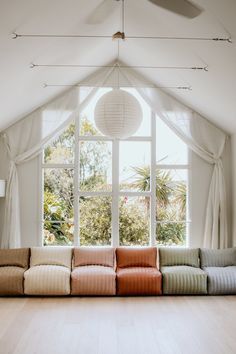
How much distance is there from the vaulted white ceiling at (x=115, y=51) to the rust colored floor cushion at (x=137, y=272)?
258 cm

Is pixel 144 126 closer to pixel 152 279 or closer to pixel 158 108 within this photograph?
pixel 158 108

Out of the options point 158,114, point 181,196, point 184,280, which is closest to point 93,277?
point 184,280

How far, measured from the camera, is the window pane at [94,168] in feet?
25.3

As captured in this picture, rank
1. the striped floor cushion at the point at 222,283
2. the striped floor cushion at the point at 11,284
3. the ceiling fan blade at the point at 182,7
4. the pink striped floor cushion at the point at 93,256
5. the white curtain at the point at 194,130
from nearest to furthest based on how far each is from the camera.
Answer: the ceiling fan blade at the point at 182,7 → the striped floor cushion at the point at 11,284 → the striped floor cushion at the point at 222,283 → the pink striped floor cushion at the point at 93,256 → the white curtain at the point at 194,130

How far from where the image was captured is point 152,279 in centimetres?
646

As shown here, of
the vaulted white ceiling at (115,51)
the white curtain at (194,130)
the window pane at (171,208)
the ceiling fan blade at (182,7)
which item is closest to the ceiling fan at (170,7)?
the ceiling fan blade at (182,7)

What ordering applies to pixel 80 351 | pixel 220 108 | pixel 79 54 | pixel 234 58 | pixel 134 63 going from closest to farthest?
pixel 80 351
pixel 234 58
pixel 79 54
pixel 220 108
pixel 134 63

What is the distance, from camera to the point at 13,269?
6613 millimetres

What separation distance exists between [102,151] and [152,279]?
2489mm

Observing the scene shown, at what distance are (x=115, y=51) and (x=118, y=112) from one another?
7.63 feet

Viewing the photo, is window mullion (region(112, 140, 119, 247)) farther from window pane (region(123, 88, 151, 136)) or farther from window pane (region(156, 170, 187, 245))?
window pane (region(156, 170, 187, 245))

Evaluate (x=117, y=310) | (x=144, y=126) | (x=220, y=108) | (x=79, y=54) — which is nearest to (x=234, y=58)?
(x=220, y=108)

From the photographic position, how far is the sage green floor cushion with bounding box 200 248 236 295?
6457mm

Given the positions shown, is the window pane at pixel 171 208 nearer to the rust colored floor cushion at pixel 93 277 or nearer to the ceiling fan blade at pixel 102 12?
the rust colored floor cushion at pixel 93 277
